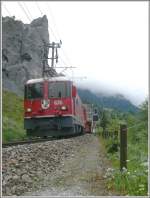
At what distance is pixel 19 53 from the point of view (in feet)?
308

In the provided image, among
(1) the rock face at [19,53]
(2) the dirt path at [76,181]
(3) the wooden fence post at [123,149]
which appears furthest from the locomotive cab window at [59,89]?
(1) the rock face at [19,53]

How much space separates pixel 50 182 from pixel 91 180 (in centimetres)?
66

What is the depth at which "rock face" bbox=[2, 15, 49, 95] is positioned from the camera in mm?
87312

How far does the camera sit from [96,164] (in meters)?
9.23

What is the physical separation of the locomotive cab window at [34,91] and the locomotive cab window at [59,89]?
1.36 ft

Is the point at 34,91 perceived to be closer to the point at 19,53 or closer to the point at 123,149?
the point at 123,149

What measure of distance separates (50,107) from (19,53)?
75.7 meters

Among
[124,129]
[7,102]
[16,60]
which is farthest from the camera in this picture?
[16,60]

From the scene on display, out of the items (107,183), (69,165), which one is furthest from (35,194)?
(69,165)

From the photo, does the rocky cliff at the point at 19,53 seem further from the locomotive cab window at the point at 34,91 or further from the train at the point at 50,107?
the train at the point at 50,107

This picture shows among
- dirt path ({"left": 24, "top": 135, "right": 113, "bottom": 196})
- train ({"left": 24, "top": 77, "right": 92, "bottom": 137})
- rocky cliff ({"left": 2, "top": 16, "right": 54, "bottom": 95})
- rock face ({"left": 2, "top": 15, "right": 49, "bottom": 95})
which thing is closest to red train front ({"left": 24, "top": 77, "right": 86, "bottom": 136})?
train ({"left": 24, "top": 77, "right": 92, "bottom": 137})

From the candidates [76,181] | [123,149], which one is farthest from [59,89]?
[76,181]

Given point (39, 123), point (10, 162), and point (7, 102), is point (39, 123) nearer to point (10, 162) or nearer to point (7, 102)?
point (10, 162)

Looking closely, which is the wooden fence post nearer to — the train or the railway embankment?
the railway embankment
